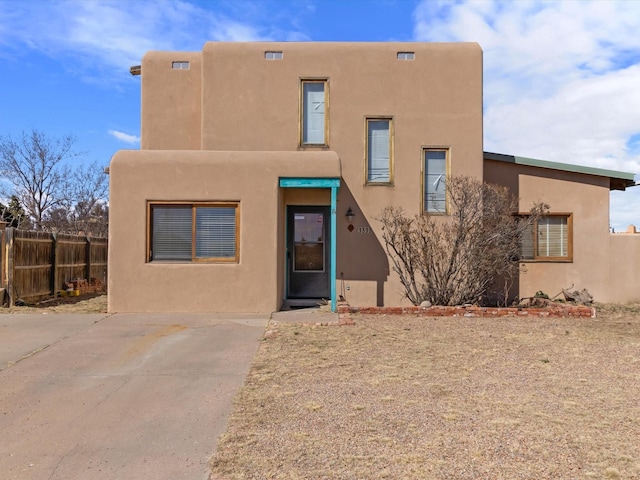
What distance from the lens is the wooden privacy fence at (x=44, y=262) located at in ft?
39.9

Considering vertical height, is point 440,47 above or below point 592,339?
above

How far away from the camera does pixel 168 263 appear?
10.6 metres

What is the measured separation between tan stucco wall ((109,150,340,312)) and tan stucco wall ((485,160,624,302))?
19.9ft

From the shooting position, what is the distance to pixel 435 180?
488 inches

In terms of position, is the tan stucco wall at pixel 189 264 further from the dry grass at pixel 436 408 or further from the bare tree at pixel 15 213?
the bare tree at pixel 15 213

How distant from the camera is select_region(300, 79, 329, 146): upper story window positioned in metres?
12.3

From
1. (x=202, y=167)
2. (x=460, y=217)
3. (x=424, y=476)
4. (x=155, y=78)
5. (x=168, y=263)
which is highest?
(x=155, y=78)

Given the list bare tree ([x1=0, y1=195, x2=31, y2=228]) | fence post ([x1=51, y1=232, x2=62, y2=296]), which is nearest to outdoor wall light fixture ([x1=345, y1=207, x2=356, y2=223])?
fence post ([x1=51, y1=232, x2=62, y2=296])

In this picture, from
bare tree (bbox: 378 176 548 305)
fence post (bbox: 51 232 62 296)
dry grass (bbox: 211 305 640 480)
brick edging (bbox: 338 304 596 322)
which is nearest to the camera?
dry grass (bbox: 211 305 640 480)

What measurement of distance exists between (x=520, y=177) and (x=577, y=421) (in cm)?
950

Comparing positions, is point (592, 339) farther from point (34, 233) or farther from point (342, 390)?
point (34, 233)

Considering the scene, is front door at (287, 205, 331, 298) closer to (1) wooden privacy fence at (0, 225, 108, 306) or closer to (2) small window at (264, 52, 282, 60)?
(2) small window at (264, 52, 282, 60)

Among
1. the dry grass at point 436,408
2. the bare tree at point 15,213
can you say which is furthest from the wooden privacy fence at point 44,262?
the bare tree at point 15,213

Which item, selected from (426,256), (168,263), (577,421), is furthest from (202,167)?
(577,421)
